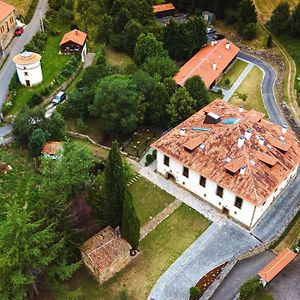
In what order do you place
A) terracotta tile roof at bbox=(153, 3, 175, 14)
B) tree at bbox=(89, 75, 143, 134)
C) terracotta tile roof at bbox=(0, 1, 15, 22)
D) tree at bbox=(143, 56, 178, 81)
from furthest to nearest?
terracotta tile roof at bbox=(153, 3, 175, 14), terracotta tile roof at bbox=(0, 1, 15, 22), tree at bbox=(143, 56, 178, 81), tree at bbox=(89, 75, 143, 134)

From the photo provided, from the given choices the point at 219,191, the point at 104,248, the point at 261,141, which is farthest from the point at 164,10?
the point at 104,248

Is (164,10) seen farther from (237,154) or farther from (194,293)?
(194,293)

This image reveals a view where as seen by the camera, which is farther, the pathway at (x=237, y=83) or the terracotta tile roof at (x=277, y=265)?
the pathway at (x=237, y=83)

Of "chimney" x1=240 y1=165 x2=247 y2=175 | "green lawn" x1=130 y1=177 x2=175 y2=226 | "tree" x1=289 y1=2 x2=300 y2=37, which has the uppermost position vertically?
"tree" x1=289 y1=2 x2=300 y2=37

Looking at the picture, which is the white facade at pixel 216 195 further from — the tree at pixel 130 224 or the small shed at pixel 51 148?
the small shed at pixel 51 148

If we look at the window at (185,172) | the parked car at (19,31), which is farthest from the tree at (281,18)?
the parked car at (19,31)

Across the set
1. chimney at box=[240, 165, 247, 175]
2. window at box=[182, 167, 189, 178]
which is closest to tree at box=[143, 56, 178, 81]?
window at box=[182, 167, 189, 178]

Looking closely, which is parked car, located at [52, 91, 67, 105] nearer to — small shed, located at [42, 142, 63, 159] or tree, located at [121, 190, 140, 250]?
small shed, located at [42, 142, 63, 159]
